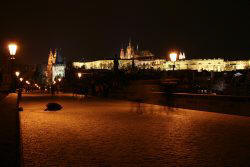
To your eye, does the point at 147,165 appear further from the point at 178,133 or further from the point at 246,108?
the point at 246,108

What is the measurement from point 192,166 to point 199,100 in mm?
12845

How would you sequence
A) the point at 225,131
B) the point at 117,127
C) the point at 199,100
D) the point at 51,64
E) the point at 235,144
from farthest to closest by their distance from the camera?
the point at 51,64, the point at 199,100, the point at 117,127, the point at 225,131, the point at 235,144

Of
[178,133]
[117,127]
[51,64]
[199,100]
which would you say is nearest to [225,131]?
[178,133]

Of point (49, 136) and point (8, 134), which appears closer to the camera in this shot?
point (8, 134)

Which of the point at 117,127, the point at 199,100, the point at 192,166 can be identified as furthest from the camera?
the point at 199,100

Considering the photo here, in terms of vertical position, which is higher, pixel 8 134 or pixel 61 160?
pixel 8 134

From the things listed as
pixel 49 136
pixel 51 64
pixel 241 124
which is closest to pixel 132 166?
pixel 49 136

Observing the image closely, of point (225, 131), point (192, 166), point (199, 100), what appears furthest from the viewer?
point (199, 100)

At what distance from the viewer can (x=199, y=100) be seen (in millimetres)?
18688

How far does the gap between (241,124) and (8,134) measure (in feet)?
26.7

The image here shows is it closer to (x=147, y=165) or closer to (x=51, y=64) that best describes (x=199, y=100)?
(x=147, y=165)

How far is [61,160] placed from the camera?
6680 millimetres

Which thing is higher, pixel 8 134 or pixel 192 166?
pixel 8 134

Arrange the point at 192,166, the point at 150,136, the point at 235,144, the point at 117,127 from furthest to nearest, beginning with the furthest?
the point at 117,127
the point at 150,136
the point at 235,144
the point at 192,166
